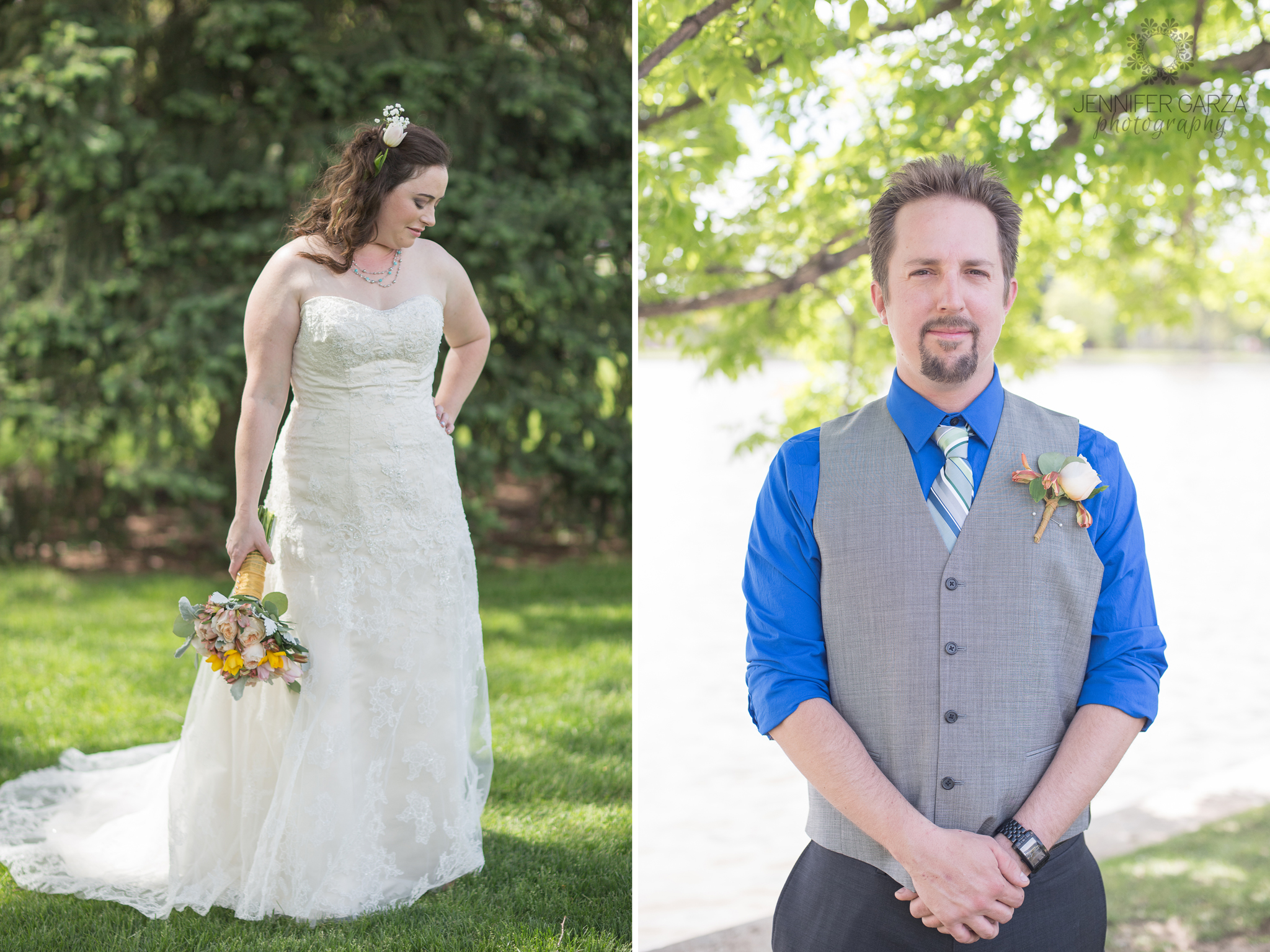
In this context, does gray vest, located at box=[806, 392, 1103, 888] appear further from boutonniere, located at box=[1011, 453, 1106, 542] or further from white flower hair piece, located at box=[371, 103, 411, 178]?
white flower hair piece, located at box=[371, 103, 411, 178]

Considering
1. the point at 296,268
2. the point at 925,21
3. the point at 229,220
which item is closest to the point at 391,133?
the point at 296,268

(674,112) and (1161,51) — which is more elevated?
(1161,51)

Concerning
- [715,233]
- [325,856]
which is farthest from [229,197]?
[325,856]

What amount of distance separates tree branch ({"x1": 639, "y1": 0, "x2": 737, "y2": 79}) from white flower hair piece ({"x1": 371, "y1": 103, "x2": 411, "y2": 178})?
751mm

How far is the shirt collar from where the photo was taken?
1.84 m

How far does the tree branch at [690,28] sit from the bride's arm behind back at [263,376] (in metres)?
1.14

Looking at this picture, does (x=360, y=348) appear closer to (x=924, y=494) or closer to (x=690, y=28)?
(x=690, y=28)

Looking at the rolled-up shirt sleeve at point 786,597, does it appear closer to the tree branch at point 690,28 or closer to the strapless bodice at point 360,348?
the strapless bodice at point 360,348

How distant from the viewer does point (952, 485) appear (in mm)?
1837

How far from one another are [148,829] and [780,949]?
224 centimetres

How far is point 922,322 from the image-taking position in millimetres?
1833

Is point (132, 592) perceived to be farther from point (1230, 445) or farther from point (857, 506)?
point (1230, 445)

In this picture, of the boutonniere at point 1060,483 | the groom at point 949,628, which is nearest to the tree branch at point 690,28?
the groom at point 949,628

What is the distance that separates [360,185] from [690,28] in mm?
1013
